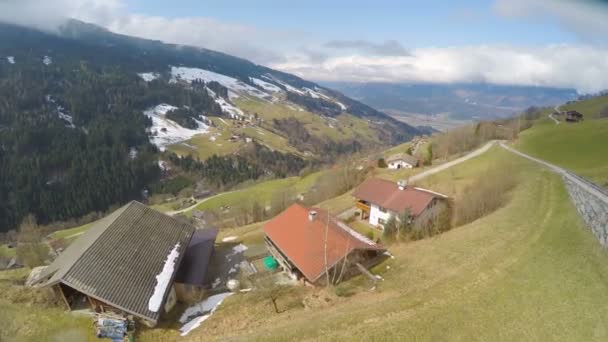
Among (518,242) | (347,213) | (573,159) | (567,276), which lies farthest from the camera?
(347,213)

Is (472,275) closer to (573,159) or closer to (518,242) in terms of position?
(518,242)

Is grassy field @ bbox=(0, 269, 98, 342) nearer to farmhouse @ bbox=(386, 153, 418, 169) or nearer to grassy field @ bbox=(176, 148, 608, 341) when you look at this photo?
grassy field @ bbox=(176, 148, 608, 341)

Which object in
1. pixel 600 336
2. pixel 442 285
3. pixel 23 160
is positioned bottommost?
pixel 23 160

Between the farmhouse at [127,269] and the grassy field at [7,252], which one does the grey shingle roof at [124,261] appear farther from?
the grassy field at [7,252]

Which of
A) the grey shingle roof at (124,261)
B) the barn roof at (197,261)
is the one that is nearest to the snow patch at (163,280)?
the grey shingle roof at (124,261)

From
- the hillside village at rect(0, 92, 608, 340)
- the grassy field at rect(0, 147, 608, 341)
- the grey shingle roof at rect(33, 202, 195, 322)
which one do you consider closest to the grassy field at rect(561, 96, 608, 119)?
the hillside village at rect(0, 92, 608, 340)

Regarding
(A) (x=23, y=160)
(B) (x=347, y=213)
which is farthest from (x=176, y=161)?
(B) (x=347, y=213)
